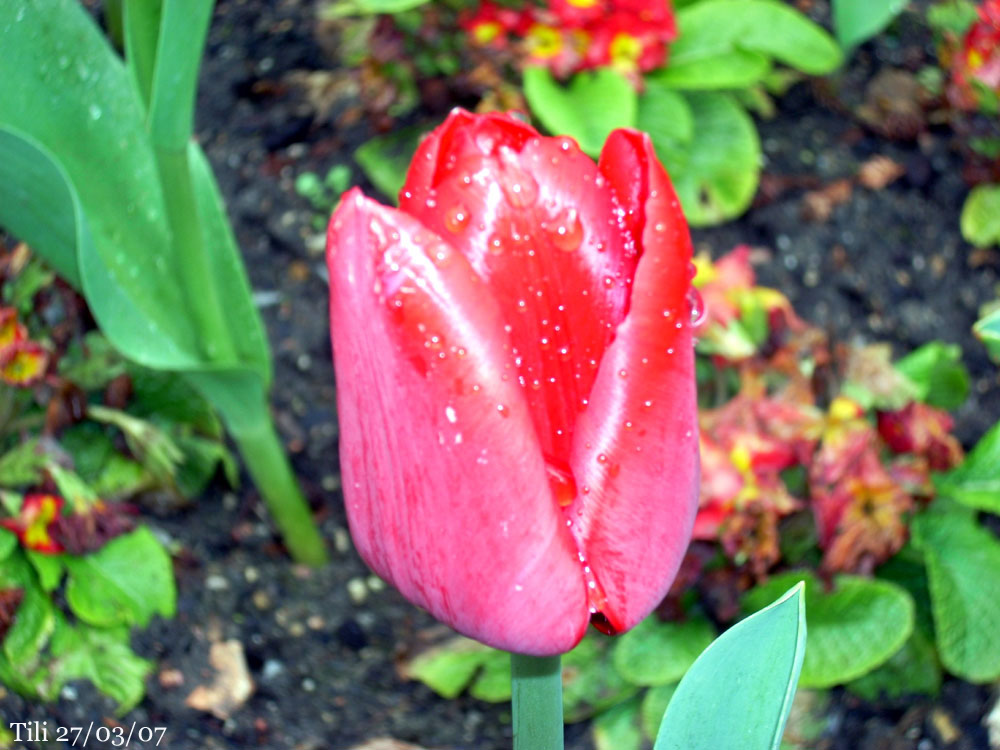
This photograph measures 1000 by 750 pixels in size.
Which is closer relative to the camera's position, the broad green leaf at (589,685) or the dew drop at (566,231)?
the dew drop at (566,231)

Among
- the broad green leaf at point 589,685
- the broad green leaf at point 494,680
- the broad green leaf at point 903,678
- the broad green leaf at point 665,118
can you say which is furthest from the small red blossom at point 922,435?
the broad green leaf at point 665,118

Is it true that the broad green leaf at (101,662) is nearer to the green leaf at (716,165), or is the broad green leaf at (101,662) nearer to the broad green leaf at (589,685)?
the broad green leaf at (589,685)

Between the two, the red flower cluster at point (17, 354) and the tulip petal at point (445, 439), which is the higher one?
the tulip petal at point (445, 439)

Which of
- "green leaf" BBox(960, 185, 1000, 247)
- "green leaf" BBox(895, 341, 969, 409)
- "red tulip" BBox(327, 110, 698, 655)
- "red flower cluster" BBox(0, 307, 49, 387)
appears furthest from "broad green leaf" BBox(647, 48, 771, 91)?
"red tulip" BBox(327, 110, 698, 655)

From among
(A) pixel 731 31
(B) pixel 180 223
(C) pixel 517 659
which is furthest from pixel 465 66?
(C) pixel 517 659

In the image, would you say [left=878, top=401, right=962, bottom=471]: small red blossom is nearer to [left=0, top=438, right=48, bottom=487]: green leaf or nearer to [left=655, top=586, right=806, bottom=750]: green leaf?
[left=655, top=586, right=806, bottom=750]: green leaf

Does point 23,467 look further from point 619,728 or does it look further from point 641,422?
point 641,422

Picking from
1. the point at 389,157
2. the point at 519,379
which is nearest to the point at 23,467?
the point at 389,157
